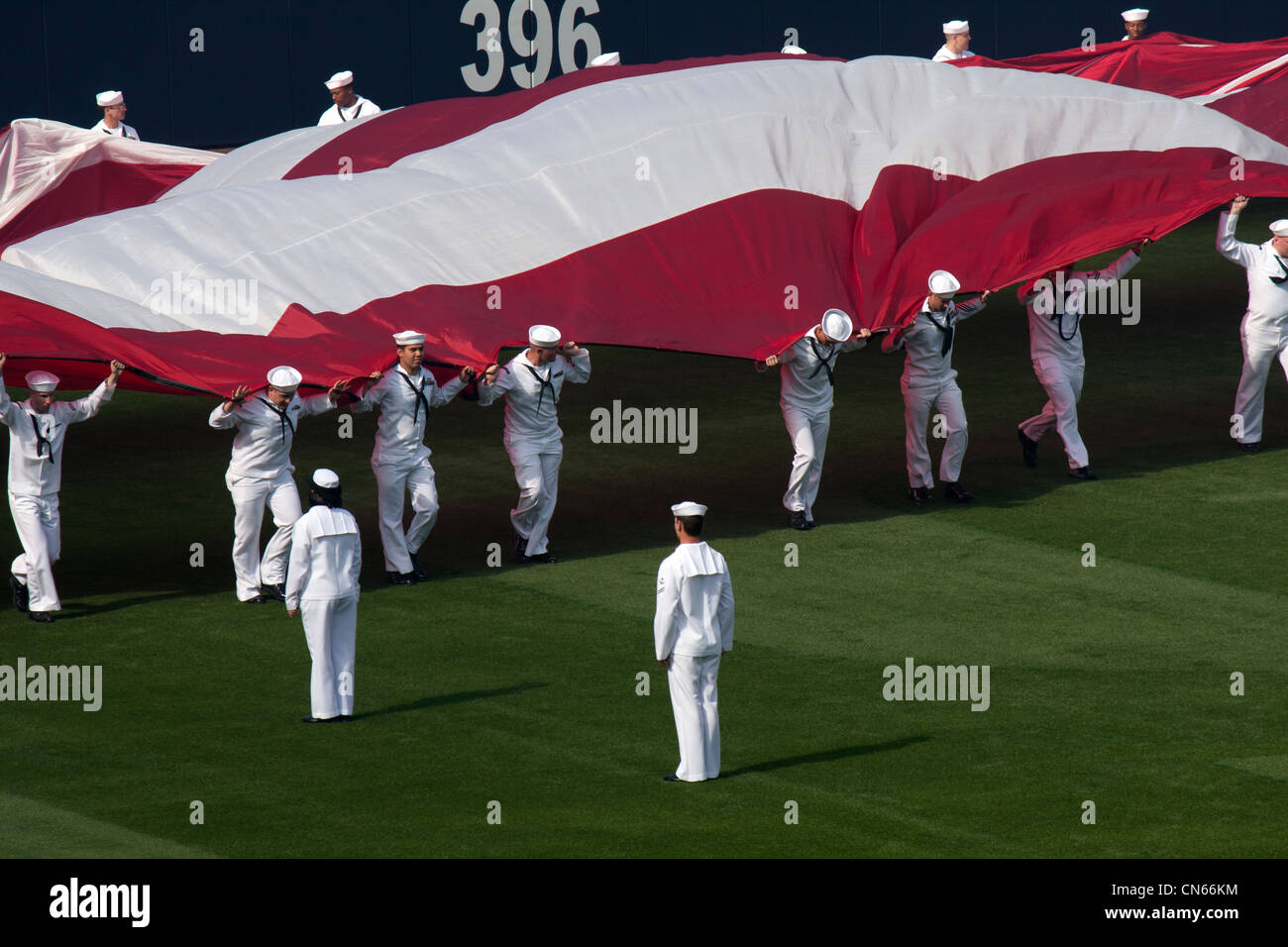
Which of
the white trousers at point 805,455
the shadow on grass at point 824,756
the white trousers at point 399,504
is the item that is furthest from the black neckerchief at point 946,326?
the shadow on grass at point 824,756

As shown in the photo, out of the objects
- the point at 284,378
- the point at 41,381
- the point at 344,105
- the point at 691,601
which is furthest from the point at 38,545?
the point at 344,105

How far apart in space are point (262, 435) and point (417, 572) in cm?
179

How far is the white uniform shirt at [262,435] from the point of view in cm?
1468

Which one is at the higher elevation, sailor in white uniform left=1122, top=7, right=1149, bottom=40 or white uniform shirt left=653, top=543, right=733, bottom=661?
sailor in white uniform left=1122, top=7, right=1149, bottom=40

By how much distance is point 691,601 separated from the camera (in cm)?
1070

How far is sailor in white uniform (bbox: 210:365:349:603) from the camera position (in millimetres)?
14688

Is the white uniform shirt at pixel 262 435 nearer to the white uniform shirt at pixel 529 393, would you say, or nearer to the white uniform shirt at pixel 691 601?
the white uniform shirt at pixel 529 393

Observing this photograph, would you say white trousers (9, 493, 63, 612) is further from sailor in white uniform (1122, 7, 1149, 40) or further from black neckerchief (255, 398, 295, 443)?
sailor in white uniform (1122, 7, 1149, 40)

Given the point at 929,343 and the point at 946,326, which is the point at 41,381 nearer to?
the point at 929,343

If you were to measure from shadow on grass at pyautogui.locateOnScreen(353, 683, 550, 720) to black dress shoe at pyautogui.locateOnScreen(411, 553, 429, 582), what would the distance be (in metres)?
2.90

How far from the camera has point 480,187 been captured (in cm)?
1716

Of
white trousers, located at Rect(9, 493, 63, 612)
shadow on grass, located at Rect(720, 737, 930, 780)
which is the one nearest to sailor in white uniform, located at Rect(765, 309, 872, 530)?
shadow on grass, located at Rect(720, 737, 930, 780)
